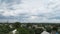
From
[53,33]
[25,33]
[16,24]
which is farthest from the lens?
[16,24]

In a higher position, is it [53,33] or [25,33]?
[25,33]

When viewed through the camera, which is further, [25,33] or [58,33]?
[58,33]

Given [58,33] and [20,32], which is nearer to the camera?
[20,32]

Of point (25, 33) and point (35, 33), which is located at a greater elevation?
point (25, 33)

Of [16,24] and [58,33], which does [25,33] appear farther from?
[16,24]

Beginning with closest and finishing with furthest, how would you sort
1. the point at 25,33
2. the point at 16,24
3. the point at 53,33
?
the point at 25,33 < the point at 53,33 < the point at 16,24

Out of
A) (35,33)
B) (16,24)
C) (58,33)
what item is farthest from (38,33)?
(16,24)

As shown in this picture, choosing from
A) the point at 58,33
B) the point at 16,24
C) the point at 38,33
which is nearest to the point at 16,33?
the point at 38,33

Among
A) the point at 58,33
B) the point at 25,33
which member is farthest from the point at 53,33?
the point at 25,33

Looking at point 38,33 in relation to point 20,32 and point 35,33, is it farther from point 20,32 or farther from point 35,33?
point 20,32
